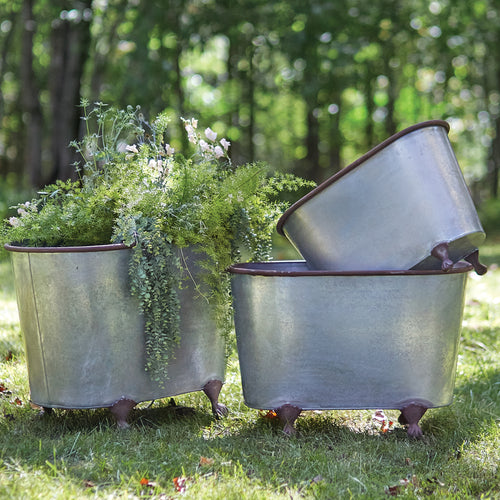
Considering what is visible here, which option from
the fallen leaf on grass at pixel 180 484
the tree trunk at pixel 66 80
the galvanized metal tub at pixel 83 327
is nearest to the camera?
the fallen leaf on grass at pixel 180 484

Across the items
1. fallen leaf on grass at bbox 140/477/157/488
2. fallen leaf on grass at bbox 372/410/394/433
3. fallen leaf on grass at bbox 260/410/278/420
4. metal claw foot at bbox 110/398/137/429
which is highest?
metal claw foot at bbox 110/398/137/429

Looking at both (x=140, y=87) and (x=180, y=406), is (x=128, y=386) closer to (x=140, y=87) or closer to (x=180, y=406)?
(x=180, y=406)

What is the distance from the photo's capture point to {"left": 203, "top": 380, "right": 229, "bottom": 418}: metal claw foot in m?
2.99

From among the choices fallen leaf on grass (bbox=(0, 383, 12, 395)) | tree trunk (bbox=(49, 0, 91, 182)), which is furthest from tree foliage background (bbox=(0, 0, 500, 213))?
fallen leaf on grass (bbox=(0, 383, 12, 395))

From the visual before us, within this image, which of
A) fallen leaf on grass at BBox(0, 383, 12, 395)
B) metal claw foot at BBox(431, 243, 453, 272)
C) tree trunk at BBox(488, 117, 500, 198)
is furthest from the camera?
tree trunk at BBox(488, 117, 500, 198)

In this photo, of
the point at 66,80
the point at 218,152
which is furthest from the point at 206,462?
the point at 66,80

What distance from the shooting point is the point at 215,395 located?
2996 millimetres

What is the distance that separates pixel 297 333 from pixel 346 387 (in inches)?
11.6

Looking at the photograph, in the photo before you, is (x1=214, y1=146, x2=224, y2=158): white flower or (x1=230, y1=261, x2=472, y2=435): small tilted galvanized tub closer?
(x1=230, y1=261, x2=472, y2=435): small tilted galvanized tub

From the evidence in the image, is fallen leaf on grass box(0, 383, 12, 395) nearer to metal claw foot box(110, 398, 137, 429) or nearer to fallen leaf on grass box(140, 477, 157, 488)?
metal claw foot box(110, 398, 137, 429)

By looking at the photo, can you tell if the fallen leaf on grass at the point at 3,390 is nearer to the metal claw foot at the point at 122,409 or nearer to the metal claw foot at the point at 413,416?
the metal claw foot at the point at 122,409

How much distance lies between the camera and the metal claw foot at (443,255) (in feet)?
8.36

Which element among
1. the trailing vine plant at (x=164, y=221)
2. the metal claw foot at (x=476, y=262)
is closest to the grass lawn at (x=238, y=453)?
the trailing vine plant at (x=164, y=221)

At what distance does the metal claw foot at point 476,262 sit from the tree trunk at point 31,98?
958 cm
